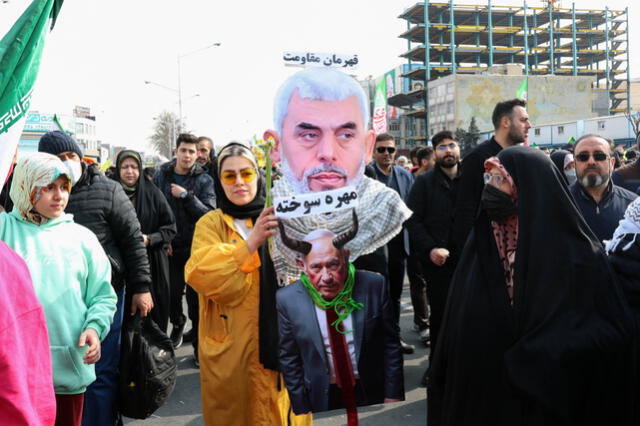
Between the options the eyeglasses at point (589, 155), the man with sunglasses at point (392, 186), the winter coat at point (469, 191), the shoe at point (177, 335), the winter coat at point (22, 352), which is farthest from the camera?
the shoe at point (177, 335)

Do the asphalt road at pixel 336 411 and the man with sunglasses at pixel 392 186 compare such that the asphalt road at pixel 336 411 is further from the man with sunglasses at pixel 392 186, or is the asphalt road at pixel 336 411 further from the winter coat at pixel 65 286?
the winter coat at pixel 65 286

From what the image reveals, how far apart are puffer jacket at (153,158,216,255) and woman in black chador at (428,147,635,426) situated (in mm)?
3611

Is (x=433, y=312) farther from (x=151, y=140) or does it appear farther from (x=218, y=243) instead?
(x=151, y=140)

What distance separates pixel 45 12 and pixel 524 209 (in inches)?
71.2

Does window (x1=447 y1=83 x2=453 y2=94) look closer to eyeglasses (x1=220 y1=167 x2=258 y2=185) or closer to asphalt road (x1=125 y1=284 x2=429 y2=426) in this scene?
asphalt road (x1=125 y1=284 x2=429 y2=426)

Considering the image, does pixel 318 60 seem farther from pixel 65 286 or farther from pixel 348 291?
pixel 65 286

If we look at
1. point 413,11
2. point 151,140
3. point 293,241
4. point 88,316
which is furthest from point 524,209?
point 413,11

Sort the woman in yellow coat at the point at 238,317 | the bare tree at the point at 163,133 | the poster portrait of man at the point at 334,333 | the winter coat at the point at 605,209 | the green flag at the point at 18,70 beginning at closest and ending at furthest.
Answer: the green flag at the point at 18,70 < the poster portrait of man at the point at 334,333 < the woman in yellow coat at the point at 238,317 < the winter coat at the point at 605,209 < the bare tree at the point at 163,133

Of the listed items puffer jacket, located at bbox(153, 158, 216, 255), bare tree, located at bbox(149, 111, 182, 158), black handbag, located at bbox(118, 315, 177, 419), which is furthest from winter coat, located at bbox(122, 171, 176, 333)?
bare tree, located at bbox(149, 111, 182, 158)

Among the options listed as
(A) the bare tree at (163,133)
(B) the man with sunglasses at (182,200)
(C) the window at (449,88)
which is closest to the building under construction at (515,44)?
(C) the window at (449,88)

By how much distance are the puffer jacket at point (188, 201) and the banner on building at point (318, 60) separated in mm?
3337

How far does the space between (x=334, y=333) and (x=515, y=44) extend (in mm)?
87241

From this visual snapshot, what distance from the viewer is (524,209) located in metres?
2.28

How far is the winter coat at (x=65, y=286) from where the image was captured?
8.79ft
